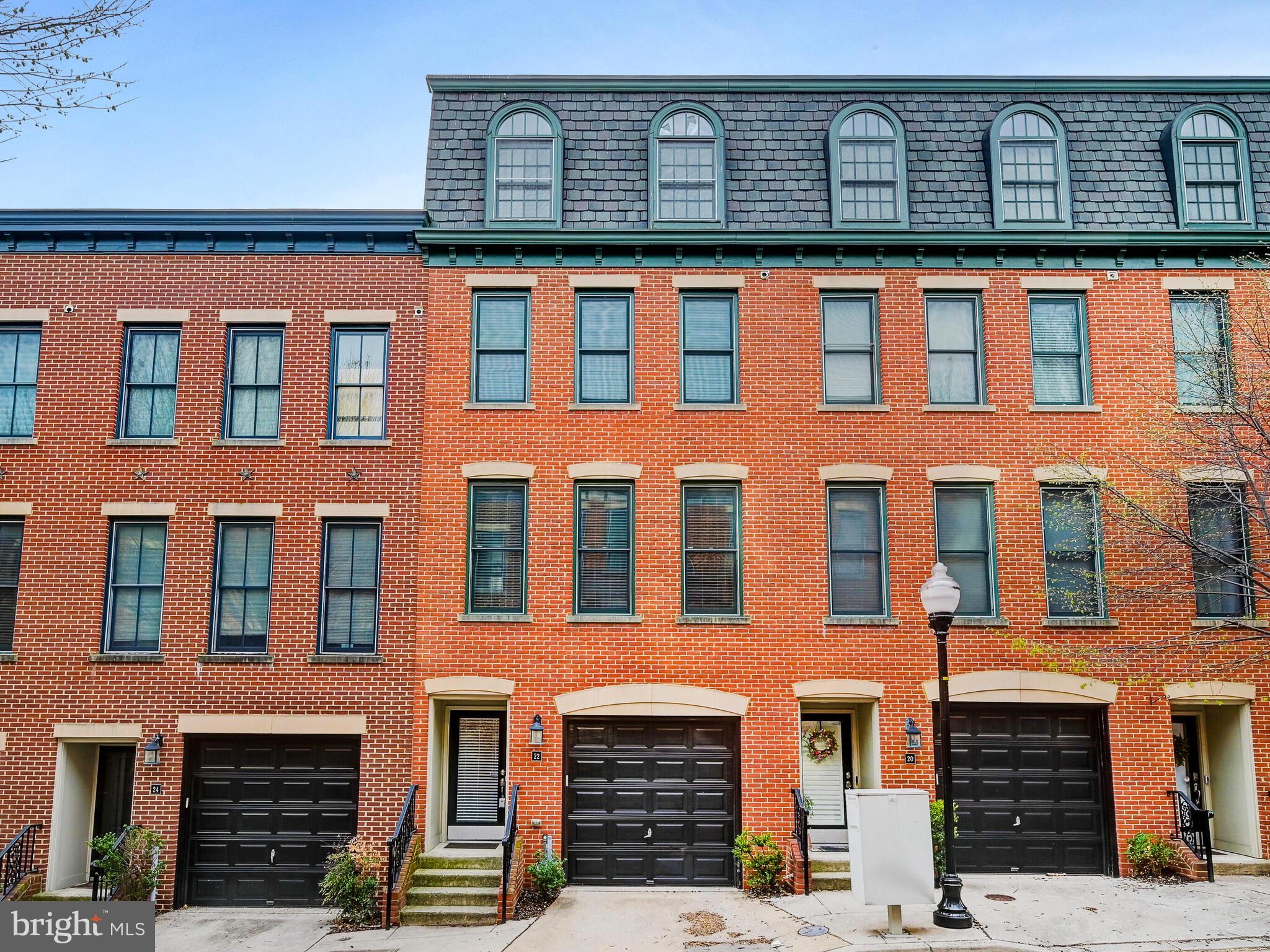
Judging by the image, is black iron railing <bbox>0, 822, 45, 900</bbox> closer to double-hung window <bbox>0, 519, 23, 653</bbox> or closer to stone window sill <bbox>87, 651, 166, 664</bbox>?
stone window sill <bbox>87, 651, 166, 664</bbox>

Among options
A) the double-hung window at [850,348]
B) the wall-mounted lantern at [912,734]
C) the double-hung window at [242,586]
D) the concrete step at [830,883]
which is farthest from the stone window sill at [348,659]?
the double-hung window at [850,348]

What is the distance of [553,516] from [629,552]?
1.27 metres

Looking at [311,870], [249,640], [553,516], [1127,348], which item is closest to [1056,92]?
[1127,348]

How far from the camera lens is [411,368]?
15.3m

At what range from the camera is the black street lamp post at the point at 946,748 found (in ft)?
37.2

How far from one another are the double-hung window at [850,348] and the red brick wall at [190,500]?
6.35 meters

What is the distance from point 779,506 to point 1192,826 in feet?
24.1

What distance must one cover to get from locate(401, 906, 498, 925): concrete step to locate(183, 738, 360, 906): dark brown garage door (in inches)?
77.2

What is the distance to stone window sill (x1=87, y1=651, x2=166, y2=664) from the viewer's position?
14547 mm

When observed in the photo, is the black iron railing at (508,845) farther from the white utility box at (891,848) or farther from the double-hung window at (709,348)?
the double-hung window at (709,348)

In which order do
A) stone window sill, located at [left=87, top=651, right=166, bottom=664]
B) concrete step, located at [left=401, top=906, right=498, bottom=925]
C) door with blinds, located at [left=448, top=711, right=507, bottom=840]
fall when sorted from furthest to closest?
door with blinds, located at [left=448, top=711, right=507, bottom=840] < stone window sill, located at [left=87, top=651, right=166, bottom=664] < concrete step, located at [left=401, top=906, right=498, bottom=925]

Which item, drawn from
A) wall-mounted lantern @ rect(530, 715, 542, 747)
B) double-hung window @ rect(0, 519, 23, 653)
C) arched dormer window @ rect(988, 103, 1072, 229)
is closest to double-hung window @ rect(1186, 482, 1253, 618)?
arched dormer window @ rect(988, 103, 1072, 229)

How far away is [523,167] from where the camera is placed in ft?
52.2

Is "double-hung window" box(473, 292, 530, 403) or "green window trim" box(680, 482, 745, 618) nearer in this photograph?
"green window trim" box(680, 482, 745, 618)
